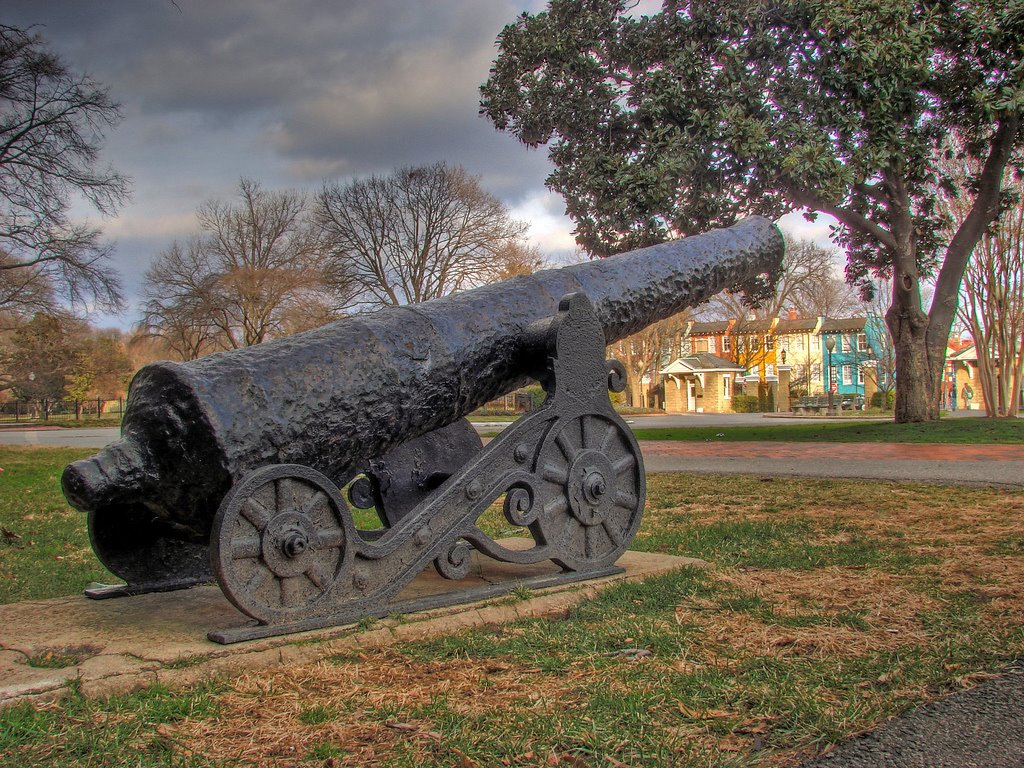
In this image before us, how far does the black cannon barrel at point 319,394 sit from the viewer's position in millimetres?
3180

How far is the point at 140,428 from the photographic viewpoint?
3.24 meters

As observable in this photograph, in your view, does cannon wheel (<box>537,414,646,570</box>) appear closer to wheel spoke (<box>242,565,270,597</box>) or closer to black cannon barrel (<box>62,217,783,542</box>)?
black cannon barrel (<box>62,217,783,542</box>)

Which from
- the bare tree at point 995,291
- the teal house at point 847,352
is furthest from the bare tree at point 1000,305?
the teal house at point 847,352

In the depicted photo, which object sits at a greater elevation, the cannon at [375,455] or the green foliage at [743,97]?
the green foliage at [743,97]

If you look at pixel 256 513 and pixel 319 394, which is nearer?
pixel 256 513

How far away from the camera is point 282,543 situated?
3158 millimetres

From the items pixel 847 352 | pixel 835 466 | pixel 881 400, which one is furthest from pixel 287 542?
pixel 847 352

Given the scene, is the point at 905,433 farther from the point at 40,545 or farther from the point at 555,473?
the point at 40,545

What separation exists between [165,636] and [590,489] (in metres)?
1.91

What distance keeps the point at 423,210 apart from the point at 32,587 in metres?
33.7

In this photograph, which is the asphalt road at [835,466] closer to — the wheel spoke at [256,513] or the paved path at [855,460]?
the paved path at [855,460]

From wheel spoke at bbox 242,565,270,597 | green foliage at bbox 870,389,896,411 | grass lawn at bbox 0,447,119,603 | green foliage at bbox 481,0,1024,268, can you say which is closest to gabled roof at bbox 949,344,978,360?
green foliage at bbox 870,389,896,411

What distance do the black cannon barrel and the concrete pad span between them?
0.38 metres

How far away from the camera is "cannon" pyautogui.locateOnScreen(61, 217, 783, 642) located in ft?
10.4
